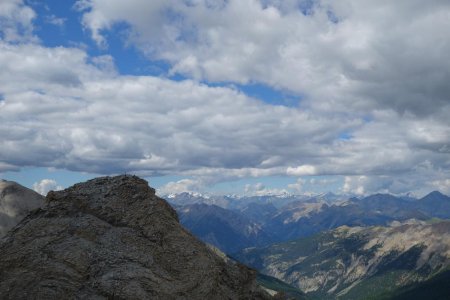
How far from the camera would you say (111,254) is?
119 ft

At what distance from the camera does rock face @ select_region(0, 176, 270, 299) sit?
109ft

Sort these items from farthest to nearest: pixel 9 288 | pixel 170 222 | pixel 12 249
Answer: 1. pixel 170 222
2. pixel 12 249
3. pixel 9 288

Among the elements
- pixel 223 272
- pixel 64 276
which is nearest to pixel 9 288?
pixel 64 276

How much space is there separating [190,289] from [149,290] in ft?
11.9

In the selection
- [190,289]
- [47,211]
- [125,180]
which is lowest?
[190,289]

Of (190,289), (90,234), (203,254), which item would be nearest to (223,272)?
(203,254)

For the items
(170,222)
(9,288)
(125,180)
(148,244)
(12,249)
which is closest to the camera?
(9,288)

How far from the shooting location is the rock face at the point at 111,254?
33156mm

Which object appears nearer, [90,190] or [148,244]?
[148,244]

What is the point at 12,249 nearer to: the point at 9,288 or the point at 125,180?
the point at 9,288

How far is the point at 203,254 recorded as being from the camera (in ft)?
131

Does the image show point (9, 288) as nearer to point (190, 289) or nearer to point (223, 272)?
point (190, 289)

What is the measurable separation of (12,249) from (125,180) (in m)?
11.9

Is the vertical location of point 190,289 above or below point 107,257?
below
